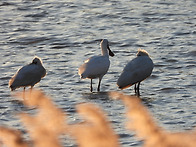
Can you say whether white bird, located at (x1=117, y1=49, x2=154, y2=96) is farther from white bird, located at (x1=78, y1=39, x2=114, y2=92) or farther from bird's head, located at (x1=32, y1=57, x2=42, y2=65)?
bird's head, located at (x1=32, y1=57, x2=42, y2=65)

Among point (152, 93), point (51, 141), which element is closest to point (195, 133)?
point (51, 141)

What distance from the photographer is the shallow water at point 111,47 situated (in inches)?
396

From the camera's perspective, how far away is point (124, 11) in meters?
19.4

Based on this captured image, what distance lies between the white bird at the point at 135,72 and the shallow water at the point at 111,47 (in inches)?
15.0

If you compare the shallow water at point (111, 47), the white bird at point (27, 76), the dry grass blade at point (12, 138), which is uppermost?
the dry grass blade at point (12, 138)

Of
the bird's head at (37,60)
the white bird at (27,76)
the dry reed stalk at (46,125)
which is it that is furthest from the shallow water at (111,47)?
the dry reed stalk at (46,125)

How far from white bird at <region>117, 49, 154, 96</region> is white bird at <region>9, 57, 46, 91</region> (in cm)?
159

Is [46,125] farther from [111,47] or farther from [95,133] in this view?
[111,47]

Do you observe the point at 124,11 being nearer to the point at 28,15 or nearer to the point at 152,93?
the point at 28,15

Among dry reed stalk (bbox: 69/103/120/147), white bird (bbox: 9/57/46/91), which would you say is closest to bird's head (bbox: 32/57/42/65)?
white bird (bbox: 9/57/46/91)

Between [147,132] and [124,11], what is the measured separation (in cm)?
Result: 1833

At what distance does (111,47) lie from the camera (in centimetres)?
1541

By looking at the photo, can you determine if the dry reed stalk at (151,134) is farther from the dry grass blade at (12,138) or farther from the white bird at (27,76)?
the white bird at (27,76)

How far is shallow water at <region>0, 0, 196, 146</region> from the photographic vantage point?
10.1 meters
